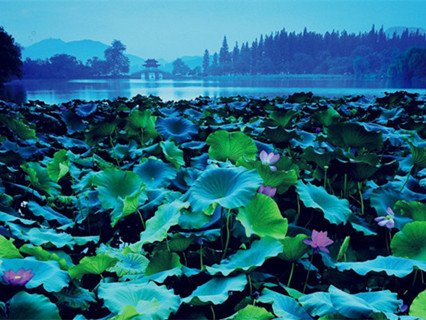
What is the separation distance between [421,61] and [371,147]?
136ft

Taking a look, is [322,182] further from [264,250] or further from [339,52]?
[339,52]

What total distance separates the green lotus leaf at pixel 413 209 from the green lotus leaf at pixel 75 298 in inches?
39.6

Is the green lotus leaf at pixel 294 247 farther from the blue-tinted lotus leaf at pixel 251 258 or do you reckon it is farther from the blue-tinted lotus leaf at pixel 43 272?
the blue-tinted lotus leaf at pixel 43 272

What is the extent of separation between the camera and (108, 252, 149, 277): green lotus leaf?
4.06ft

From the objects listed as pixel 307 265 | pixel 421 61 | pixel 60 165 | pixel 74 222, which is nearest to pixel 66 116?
pixel 60 165

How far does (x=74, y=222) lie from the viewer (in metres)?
1.88

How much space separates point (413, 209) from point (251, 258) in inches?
24.3

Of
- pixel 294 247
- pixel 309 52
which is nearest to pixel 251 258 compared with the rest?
pixel 294 247

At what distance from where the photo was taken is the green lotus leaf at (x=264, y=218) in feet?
3.91

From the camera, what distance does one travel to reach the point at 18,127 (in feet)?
9.38

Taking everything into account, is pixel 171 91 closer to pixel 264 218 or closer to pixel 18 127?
pixel 18 127

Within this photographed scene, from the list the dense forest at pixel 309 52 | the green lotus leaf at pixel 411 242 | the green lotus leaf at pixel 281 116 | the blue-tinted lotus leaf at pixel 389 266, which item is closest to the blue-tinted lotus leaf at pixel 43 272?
the blue-tinted lotus leaf at pixel 389 266

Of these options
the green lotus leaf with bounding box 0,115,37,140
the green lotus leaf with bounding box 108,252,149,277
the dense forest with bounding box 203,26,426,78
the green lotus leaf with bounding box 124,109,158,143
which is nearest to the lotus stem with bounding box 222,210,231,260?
the green lotus leaf with bounding box 108,252,149,277

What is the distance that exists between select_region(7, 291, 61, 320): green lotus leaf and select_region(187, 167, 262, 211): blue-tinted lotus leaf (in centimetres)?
44
